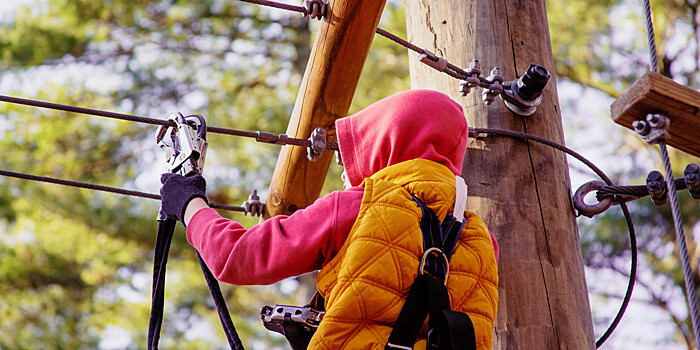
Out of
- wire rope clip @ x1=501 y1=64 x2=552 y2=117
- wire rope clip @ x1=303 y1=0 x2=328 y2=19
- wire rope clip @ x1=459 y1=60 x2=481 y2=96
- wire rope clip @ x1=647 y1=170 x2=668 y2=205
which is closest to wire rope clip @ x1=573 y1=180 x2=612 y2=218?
wire rope clip @ x1=647 y1=170 x2=668 y2=205

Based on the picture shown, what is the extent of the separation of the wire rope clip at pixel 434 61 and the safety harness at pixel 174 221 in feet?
2.01

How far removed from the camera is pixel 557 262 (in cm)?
174

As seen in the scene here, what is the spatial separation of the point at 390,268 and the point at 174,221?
0.55m

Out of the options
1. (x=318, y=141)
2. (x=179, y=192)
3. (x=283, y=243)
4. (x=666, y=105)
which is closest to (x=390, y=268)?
(x=283, y=243)

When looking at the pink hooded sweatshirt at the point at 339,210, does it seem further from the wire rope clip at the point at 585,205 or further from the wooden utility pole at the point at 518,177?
the wire rope clip at the point at 585,205

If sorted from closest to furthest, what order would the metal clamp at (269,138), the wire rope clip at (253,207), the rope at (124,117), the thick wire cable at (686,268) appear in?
1. the thick wire cable at (686,268)
2. the rope at (124,117)
3. the metal clamp at (269,138)
4. the wire rope clip at (253,207)

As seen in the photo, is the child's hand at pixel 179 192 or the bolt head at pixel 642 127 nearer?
the bolt head at pixel 642 127

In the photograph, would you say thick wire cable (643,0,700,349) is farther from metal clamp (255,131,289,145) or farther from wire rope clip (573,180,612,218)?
metal clamp (255,131,289,145)

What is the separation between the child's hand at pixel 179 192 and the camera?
4.90 ft

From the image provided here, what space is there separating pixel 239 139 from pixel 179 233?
1.38 m

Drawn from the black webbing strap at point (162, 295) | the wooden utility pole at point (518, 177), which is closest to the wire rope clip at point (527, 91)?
the wooden utility pole at point (518, 177)

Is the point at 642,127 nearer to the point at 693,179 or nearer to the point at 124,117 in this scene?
the point at 693,179

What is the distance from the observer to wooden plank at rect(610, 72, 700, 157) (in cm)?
133

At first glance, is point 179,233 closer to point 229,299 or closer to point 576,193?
point 229,299
